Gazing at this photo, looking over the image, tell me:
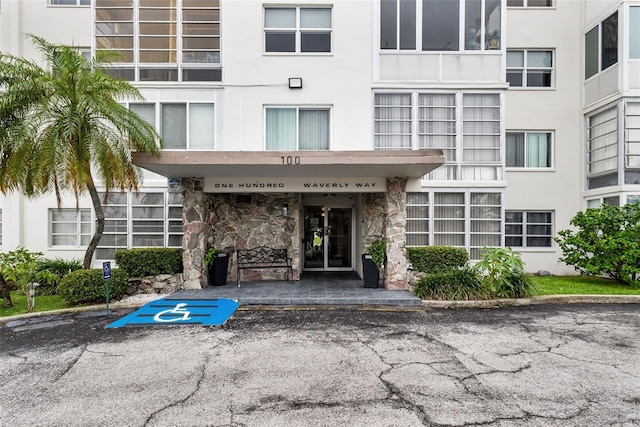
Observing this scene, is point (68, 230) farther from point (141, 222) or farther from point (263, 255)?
point (263, 255)

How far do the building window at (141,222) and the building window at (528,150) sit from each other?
12.8m

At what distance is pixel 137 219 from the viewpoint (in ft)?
37.3

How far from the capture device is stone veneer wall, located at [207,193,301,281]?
1078 cm

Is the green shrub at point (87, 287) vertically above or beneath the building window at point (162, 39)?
beneath

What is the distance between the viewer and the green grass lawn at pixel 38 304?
772 cm

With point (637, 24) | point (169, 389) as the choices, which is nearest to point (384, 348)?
point (169, 389)

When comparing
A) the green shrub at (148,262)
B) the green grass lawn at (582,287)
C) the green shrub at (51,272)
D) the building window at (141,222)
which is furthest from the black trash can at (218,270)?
the green grass lawn at (582,287)

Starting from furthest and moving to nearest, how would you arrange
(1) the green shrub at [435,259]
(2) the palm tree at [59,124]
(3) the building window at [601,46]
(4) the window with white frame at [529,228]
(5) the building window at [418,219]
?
1. (4) the window with white frame at [529,228]
2. (3) the building window at [601,46]
3. (5) the building window at [418,219]
4. (1) the green shrub at [435,259]
5. (2) the palm tree at [59,124]

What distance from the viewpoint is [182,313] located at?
732 centimetres

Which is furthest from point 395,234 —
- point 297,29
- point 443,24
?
point 297,29

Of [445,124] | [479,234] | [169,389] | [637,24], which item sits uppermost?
[637,24]

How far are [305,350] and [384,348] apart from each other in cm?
128

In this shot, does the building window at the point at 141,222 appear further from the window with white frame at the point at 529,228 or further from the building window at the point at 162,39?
the window with white frame at the point at 529,228

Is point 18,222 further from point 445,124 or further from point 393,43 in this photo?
point 445,124
